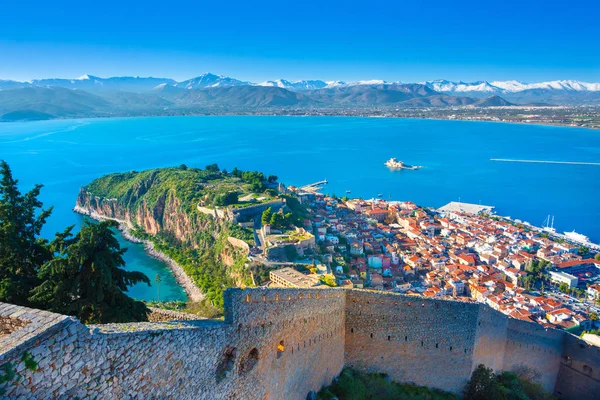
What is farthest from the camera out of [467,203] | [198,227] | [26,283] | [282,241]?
[467,203]

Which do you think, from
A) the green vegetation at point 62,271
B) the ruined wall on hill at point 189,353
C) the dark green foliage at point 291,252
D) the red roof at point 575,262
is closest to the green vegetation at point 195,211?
the dark green foliage at point 291,252

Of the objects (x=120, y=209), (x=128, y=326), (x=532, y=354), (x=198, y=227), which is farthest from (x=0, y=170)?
(x=120, y=209)

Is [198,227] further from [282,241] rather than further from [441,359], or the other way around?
[441,359]

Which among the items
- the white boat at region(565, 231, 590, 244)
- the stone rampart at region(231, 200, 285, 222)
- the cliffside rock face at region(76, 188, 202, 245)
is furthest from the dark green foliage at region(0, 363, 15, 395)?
the white boat at region(565, 231, 590, 244)

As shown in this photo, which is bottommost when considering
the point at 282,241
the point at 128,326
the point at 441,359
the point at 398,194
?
the point at 398,194

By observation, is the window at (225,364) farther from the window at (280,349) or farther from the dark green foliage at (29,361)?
the dark green foliage at (29,361)

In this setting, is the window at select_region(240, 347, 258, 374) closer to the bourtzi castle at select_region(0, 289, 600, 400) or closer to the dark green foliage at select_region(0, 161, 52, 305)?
the bourtzi castle at select_region(0, 289, 600, 400)

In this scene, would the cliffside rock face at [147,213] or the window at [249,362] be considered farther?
the cliffside rock face at [147,213]
